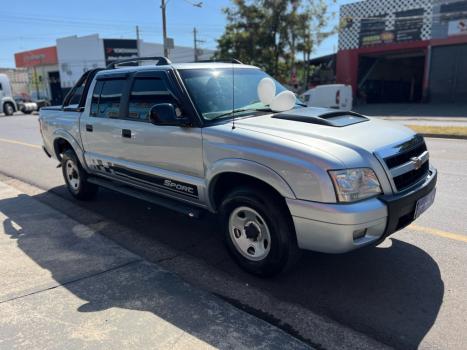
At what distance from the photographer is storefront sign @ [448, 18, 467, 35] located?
2498 cm

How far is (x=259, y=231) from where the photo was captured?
3471 millimetres

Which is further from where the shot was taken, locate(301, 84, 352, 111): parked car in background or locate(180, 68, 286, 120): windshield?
locate(301, 84, 352, 111): parked car in background

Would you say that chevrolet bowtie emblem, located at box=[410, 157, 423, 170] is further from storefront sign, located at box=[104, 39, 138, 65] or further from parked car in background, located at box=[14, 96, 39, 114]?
storefront sign, located at box=[104, 39, 138, 65]

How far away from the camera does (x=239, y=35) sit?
95.3 ft

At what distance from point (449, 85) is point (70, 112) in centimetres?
2845

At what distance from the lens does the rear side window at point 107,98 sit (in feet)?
15.9

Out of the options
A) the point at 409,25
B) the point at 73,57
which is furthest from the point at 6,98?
the point at 409,25

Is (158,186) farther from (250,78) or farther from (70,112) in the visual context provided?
(70,112)

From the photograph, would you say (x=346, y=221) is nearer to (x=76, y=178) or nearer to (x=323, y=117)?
(x=323, y=117)

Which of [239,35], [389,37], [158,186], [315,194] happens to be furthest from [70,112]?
[389,37]

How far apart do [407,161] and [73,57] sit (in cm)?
5027

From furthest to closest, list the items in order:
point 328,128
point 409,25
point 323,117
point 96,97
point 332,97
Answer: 1. point 409,25
2. point 332,97
3. point 96,97
4. point 323,117
5. point 328,128

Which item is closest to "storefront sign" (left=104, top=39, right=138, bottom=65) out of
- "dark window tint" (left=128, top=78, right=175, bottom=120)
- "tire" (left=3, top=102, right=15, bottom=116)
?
"tire" (left=3, top=102, right=15, bottom=116)

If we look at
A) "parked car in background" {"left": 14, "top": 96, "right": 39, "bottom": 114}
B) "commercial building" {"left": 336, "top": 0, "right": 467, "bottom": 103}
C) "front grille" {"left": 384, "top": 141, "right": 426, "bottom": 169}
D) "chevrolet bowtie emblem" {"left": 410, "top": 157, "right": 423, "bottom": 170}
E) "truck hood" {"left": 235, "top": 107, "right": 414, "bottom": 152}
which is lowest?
"parked car in background" {"left": 14, "top": 96, "right": 39, "bottom": 114}
